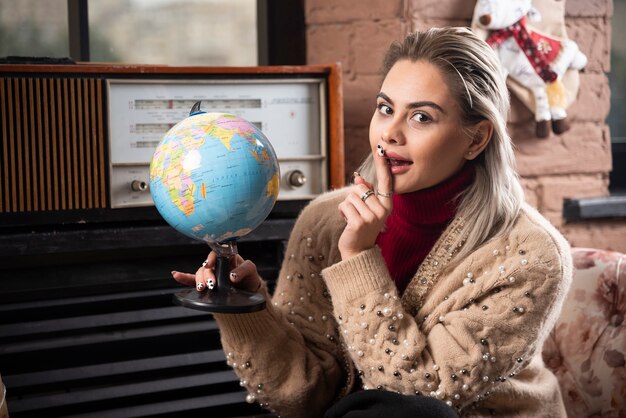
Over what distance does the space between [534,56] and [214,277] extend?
3.88 feet

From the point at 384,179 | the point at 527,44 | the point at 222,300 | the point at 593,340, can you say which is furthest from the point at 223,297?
the point at 527,44

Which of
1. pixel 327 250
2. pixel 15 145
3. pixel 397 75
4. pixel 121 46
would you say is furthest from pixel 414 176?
pixel 121 46

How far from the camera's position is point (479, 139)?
4.99 ft

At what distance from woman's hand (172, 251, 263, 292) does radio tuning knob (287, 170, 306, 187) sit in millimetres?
426

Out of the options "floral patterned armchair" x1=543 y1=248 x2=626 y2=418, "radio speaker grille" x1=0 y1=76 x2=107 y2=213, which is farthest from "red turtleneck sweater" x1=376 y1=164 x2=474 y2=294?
"radio speaker grille" x1=0 y1=76 x2=107 y2=213

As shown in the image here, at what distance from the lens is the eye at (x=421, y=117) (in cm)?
145

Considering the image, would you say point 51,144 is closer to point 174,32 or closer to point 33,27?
point 33,27

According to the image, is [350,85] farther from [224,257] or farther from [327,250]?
[224,257]

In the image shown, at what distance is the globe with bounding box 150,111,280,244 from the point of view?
1.23m

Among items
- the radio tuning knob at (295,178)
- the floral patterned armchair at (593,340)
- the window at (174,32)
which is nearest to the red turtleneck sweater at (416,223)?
the radio tuning knob at (295,178)

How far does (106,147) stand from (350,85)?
645mm

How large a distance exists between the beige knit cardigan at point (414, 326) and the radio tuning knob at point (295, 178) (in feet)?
0.55

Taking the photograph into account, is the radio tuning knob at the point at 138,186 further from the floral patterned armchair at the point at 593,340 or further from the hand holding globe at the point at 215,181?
the floral patterned armchair at the point at 593,340

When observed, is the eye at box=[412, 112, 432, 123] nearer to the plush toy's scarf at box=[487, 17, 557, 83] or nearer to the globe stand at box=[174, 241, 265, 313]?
the globe stand at box=[174, 241, 265, 313]
